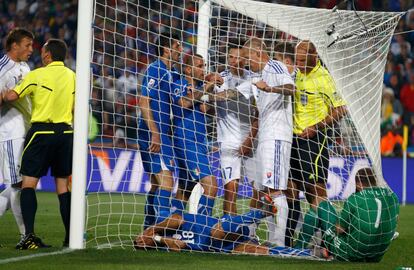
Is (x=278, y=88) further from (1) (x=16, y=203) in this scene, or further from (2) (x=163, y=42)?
(1) (x=16, y=203)

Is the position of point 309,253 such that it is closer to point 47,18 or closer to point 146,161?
point 146,161

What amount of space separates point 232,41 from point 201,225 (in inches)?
80.3

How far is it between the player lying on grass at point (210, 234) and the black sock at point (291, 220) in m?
0.46

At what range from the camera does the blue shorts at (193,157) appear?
9.73 metres

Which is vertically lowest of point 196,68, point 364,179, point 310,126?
point 364,179

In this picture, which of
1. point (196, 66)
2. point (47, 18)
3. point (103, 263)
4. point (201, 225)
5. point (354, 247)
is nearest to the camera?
point (103, 263)

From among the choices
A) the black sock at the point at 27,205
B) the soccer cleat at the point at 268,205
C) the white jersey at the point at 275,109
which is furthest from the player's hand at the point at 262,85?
the black sock at the point at 27,205

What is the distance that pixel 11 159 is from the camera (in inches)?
389

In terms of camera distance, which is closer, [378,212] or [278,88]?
[378,212]

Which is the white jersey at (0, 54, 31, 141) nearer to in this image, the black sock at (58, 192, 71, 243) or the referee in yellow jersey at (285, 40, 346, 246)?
the black sock at (58, 192, 71, 243)

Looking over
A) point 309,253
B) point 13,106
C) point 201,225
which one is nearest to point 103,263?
point 201,225

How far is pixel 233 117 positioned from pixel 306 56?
100cm

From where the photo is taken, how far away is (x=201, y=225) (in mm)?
9195

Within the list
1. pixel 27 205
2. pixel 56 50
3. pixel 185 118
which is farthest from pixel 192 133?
pixel 27 205
